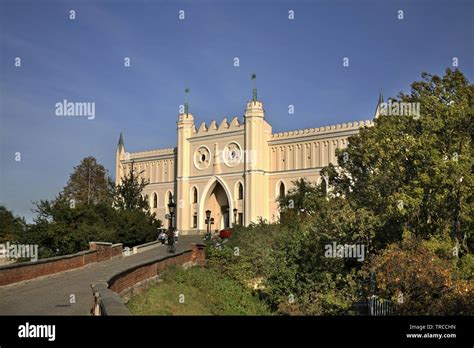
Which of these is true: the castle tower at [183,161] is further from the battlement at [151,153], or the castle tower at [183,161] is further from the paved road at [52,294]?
the paved road at [52,294]

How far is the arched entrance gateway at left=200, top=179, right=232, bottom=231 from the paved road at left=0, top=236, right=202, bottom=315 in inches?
1378

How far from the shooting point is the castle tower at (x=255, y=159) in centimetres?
5150

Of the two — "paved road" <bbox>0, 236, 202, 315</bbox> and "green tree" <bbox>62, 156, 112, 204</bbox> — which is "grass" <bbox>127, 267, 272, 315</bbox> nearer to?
"paved road" <bbox>0, 236, 202, 315</bbox>

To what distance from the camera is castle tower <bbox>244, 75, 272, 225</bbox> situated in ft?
169

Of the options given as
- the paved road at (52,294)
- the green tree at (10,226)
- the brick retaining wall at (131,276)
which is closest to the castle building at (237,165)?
the green tree at (10,226)

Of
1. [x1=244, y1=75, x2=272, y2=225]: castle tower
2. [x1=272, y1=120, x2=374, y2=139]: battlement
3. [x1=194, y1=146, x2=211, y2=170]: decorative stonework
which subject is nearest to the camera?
[x1=272, y1=120, x2=374, y2=139]: battlement

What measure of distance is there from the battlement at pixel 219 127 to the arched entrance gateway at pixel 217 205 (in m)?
4.44

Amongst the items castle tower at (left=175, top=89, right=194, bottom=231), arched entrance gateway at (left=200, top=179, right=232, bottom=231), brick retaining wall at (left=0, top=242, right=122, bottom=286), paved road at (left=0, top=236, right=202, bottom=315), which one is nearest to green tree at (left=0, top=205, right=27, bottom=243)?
brick retaining wall at (left=0, top=242, right=122, bottom=286)

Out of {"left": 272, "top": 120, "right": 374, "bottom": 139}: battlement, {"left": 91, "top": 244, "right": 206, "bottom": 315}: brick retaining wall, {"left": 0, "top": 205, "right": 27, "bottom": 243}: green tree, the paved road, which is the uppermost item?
{"left": 272, "top": 120, "right": 374, "bottom": 139}: battlement

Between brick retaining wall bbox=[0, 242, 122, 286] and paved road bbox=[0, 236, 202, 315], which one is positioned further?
brick retaining wall bbox=[0, 242, 122, 286]

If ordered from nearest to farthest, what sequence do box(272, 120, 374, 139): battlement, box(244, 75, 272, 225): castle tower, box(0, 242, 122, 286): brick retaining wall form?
box(0, 242, 122, 286): brick retaining wall < box(272, 120, 374, 139): battlement < box(244, 75, 272, 225): castle tower

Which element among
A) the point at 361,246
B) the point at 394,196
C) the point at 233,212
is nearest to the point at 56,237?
the point at 361,246

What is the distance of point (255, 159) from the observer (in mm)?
52469
